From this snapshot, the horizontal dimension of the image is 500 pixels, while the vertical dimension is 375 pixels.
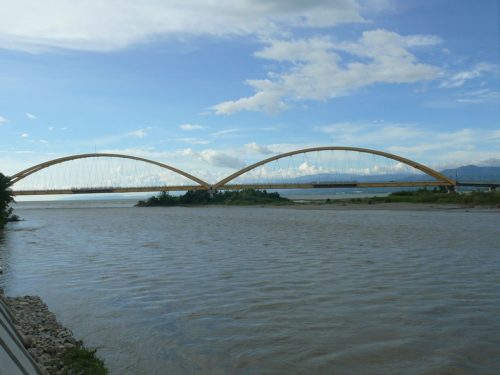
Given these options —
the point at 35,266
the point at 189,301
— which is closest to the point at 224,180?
the point at 35,266

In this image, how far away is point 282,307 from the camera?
9430 millimetres

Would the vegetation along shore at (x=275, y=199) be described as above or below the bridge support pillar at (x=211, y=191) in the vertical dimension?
below

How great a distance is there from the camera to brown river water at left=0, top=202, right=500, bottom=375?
6598 millimetres

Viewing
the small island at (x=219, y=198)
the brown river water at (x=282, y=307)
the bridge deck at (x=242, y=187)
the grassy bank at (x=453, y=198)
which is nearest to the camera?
the brown river water at (x=282, y=307)

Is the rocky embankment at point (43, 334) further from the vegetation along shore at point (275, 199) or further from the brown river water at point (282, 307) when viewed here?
the vegetation along shore at point (275, 199)

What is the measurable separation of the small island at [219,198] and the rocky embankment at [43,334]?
2857 inches

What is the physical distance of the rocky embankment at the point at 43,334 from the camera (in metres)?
6.08

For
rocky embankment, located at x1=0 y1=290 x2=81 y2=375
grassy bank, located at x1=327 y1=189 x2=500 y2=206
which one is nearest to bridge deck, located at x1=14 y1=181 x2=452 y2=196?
grassy bank, located at x1=327 y1=189 x2=500 y2=206

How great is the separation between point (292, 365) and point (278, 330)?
1504 millimetres

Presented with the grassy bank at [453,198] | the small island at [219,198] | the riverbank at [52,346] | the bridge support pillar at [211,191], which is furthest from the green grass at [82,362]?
the bridge support pillar at [211,191]

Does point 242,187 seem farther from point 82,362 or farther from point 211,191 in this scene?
point 82,362

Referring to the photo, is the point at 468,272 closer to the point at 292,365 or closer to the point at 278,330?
the point at 278,330

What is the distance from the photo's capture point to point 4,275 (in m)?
14.3

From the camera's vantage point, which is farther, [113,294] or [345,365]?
[113,294]
